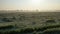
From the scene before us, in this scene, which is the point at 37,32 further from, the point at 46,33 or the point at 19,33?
the point at 19,33

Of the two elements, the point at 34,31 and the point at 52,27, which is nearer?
the point at 34,31

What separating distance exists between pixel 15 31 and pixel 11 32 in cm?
34

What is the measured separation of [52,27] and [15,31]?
144 inches

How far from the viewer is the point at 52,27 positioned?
1200 centimetres

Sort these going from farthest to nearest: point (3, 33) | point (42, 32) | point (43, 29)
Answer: point (43, 29) < point (42, 32) < point (3, 33)

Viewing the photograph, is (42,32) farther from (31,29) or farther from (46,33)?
(31,29)

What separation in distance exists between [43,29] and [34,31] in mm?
950

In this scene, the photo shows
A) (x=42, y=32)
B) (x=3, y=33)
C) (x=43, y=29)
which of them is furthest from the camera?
(x=43, y=29)

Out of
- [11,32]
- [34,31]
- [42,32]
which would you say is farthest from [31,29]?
[11,32]

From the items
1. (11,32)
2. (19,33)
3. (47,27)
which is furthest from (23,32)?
(47,27)

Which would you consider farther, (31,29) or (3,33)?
(31,29)

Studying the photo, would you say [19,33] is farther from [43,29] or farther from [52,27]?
[52,27]

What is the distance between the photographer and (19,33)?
10.4 m

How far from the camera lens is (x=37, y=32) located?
35.2 feet
